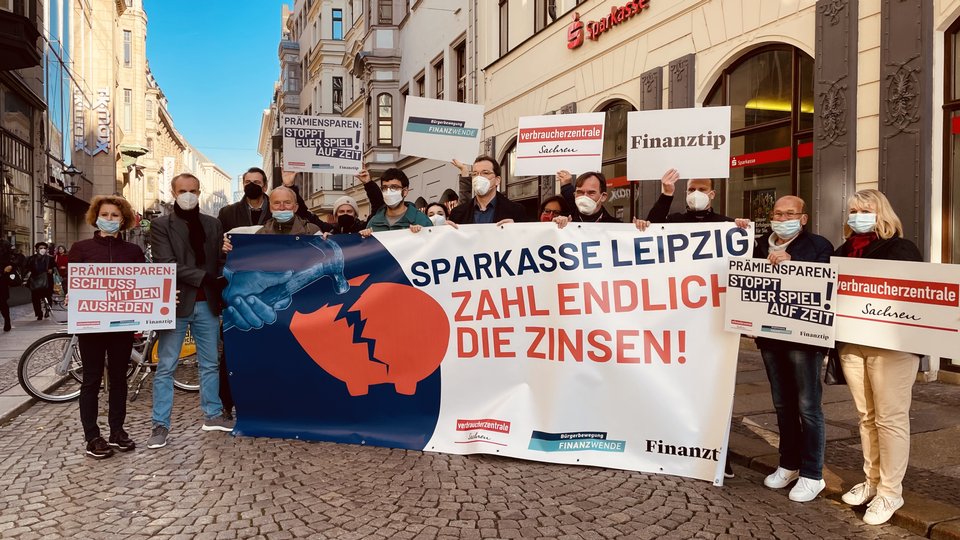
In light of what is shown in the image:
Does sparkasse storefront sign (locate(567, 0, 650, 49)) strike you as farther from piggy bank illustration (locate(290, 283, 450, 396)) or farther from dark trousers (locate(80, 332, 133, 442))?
dark trousers (locate(80, 332, 133, 442))

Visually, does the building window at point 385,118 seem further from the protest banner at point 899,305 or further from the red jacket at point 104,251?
the protest banner at point 899,305

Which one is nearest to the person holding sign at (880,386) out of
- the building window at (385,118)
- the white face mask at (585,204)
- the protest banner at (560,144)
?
the white face mask at (585,204)

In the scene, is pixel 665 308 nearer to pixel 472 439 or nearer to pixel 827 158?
pixel 472 439

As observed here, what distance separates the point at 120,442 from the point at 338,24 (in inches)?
1576

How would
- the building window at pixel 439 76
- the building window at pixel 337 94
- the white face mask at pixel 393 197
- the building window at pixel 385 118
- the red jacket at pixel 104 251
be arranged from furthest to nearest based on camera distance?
the building window at pixel 337 94 → the building window at pixel 385 118 → the building window at pixel 439 76 → the white face mask at pixel 393 197 → the red jacket at pixel 104 251

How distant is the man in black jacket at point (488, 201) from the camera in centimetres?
577

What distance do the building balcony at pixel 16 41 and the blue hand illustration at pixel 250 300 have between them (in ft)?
41.9

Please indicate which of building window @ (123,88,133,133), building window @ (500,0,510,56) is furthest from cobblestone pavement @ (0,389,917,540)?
building window @ (123,88,133,133)

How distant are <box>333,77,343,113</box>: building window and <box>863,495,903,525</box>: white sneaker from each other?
39336 millimetres

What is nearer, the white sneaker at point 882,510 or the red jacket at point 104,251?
the white sneaker at point 882,510

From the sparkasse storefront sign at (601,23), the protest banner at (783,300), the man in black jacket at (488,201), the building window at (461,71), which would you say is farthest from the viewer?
the building window at (461,71)

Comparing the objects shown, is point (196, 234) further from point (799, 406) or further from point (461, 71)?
point (461, 71)

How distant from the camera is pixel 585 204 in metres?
5.27

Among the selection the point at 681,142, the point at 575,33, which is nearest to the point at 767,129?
the point at 681,142
